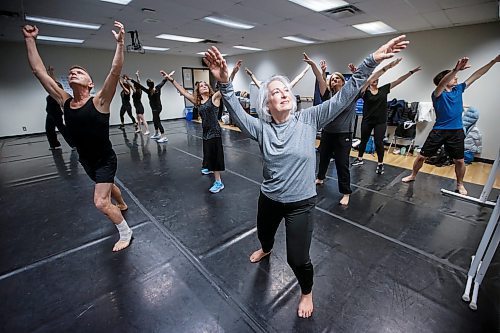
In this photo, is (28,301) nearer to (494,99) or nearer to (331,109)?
(331,109)

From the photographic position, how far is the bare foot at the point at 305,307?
4.99 feet

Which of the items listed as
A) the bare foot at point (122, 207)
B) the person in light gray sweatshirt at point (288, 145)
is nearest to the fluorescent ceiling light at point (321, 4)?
the person in light gray sweatshirt at point (288, 145)

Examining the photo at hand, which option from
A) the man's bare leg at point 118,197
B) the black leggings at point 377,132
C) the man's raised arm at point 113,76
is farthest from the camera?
the black leggings at point 377,132

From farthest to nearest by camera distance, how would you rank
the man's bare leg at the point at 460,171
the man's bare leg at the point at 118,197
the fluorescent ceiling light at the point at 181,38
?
1. the fluorescent ceiling light at the point at 181,38
2. the man's bare leg at the point at 460,171
3. the man's bare leg at the point at 118,197

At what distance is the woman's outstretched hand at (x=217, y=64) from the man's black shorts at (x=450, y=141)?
3159 mm

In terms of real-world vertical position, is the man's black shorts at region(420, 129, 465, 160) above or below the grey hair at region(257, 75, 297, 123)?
below

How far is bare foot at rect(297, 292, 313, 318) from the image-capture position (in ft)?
4.99

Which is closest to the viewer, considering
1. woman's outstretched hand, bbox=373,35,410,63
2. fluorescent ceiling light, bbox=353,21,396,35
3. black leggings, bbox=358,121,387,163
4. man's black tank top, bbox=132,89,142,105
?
woman's outstretched hand, bbox=373,35,410,63

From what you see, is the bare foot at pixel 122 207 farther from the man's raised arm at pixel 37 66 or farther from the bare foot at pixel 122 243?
the man's raised arm at pixel 37 66

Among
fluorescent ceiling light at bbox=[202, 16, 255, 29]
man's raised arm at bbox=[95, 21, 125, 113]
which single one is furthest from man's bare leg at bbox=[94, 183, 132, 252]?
fluorescent ceiling light at bbox=[202, 16, 255, 29]

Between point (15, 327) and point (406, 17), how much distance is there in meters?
6.28

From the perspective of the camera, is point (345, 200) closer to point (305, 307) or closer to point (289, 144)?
point (305, 307)

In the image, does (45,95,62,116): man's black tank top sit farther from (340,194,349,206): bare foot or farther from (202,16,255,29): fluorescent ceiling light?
(340,194,349,206): bare foot

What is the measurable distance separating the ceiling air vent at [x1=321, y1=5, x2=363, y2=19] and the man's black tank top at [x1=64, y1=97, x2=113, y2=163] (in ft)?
13.1
